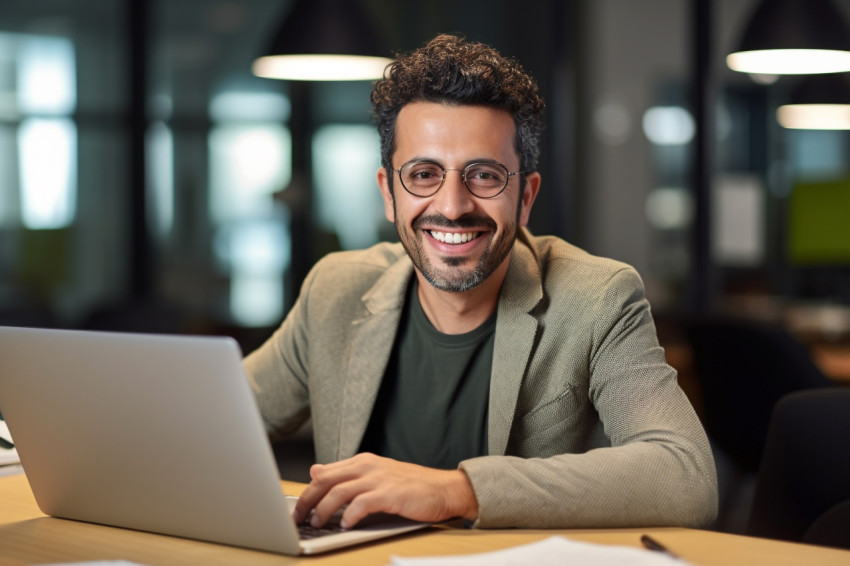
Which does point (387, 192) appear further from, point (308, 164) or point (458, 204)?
point (308, 164)

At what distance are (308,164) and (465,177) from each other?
17.2 ft

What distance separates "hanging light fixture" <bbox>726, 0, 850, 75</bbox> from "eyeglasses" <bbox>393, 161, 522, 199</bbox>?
178 cm

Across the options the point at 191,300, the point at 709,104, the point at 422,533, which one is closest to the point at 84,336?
the point at 422,533

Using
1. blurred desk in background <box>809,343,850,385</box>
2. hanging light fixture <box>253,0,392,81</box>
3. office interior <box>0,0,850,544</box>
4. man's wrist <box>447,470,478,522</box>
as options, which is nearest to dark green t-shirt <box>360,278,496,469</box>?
man's wrist <box>447,470,478,522</box>

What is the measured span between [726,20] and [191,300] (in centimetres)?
416

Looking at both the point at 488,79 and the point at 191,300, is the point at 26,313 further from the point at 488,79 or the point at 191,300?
the point at 488,79

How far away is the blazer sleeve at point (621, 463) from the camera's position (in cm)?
150

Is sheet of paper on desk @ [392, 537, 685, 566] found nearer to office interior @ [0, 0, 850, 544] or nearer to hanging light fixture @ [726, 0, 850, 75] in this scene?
hanging light fixture @ [726, 0, 850, 75]

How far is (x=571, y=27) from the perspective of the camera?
7730 mm

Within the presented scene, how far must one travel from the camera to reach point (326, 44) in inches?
137

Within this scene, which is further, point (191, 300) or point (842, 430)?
point (191, 300)

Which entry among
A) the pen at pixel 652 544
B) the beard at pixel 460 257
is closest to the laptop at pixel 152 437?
the pen at pixel 652 544

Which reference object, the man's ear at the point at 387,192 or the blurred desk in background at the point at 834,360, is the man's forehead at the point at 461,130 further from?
the blurred desk in background at the point at 834,360

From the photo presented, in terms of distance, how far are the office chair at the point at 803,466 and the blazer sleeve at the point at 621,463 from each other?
0.30 metres
